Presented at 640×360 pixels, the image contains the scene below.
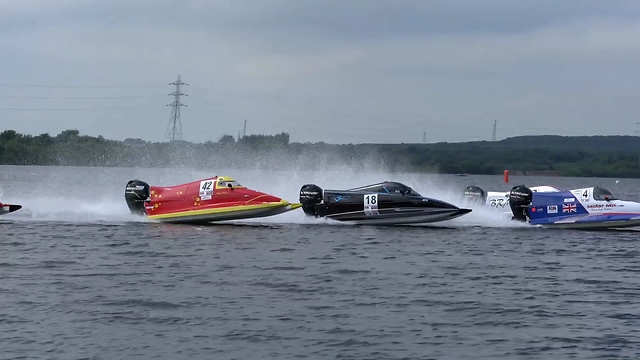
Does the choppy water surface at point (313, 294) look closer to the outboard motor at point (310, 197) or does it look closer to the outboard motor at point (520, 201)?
the outboard motor at point (520, 201)

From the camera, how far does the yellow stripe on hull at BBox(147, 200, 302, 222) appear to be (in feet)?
86.2

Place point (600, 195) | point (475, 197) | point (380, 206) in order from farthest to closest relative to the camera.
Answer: point (475, 197) < point (380, 206) < point (600, 195)

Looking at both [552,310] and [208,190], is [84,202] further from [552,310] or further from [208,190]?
[552,310]

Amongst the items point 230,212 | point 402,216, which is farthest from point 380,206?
point 230,212

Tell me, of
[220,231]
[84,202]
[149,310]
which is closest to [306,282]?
[149,310]

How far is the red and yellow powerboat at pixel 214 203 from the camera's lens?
86.4 feet

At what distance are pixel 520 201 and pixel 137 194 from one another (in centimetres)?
1154

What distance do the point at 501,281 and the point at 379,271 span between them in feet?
8.14

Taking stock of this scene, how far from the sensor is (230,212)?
26.3 m

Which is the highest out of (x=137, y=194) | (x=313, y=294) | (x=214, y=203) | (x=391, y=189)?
(x=391, y=189)

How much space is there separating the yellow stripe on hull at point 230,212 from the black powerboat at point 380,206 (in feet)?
4.67

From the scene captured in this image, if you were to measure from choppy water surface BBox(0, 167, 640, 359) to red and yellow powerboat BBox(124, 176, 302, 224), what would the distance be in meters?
0.60

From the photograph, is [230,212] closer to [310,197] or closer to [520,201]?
[310,197]

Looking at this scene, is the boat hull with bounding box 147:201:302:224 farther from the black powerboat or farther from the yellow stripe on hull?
the black powerboat
